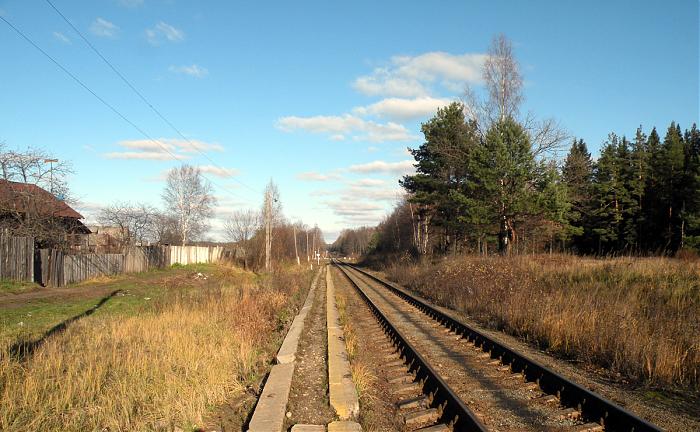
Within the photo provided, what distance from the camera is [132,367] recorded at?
7281 millimetres

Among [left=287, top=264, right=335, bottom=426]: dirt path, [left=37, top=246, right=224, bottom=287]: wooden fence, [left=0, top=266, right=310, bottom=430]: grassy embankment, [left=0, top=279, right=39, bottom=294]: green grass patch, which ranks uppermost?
[left=37, top=246, right=224, bottom=287]: wooden fence

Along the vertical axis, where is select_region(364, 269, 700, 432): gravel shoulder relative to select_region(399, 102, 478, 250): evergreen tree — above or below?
below

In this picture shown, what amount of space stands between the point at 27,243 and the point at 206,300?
11.8 metres

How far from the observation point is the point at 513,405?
6.00m

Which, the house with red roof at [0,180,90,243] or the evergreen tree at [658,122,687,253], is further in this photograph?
the evergreen tree at [658,122,687,253]

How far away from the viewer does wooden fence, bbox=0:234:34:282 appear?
67.8 feet

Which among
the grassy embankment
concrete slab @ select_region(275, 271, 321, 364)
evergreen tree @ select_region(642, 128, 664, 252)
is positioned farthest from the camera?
evergreen tree @ select_region(642, 128, 664, 252)

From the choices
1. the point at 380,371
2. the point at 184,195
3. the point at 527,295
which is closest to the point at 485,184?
the point at 527,295

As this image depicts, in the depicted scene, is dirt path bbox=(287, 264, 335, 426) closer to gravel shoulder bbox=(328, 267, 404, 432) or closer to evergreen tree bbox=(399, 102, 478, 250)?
gravel shoulder bbox=(328, 267, 404, 432)

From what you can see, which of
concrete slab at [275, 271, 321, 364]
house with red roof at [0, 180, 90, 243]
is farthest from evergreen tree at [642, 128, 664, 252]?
house with red roof at [0, 180, 90, 243]

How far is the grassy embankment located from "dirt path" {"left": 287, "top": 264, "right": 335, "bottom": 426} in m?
0.75

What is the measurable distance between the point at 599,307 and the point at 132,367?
10.2 metres

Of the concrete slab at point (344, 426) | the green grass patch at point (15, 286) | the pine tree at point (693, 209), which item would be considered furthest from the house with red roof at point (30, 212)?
the pine tree at point (693, 209)

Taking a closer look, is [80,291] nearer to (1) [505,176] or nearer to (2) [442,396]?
(2) [442,396]
